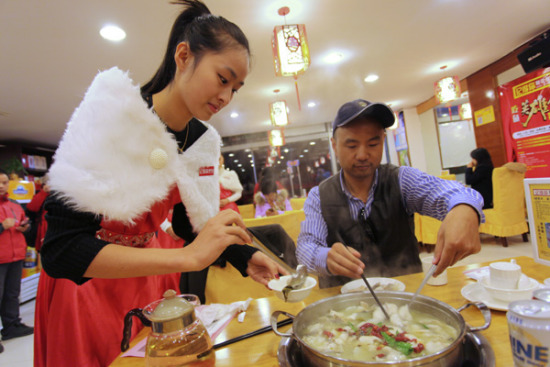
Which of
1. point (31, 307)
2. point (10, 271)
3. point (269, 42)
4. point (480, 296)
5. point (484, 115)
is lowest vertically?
point (31, 307)

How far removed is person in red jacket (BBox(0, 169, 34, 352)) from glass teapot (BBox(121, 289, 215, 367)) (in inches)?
157

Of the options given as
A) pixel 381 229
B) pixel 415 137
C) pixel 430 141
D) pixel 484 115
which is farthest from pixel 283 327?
pixel 430 141

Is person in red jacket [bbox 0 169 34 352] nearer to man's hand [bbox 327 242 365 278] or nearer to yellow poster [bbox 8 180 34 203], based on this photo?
yellow poster [bbox 8 180 34 203]

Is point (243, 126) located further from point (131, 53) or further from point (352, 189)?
point (352, 189)

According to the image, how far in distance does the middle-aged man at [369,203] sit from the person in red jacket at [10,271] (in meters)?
3.82

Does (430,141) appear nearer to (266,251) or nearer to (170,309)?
(266,251)

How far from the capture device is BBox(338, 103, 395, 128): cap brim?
1498 millimetres

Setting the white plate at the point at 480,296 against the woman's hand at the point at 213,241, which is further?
the white plate at the point at 480,296

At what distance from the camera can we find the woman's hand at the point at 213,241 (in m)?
0.82

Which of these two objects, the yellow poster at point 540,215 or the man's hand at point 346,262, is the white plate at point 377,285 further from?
the yellow poster at point 540,215

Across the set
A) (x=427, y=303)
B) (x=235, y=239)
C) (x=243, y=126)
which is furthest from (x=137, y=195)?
(x=243, y=126)

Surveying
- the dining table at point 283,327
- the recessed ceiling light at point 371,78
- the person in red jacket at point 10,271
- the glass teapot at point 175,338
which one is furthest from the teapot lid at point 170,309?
the recessed ceiling light at point 371,78

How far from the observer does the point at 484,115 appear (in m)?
6.77

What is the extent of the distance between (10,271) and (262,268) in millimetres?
4060
